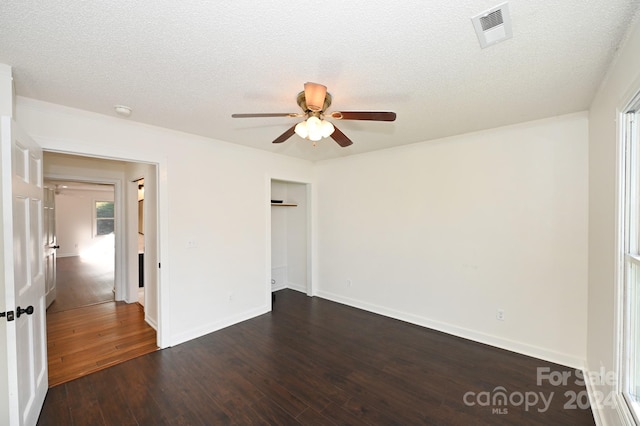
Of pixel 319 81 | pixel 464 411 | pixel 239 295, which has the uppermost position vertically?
pixel 319 81

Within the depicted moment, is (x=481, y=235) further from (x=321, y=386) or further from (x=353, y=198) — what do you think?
(x=321, y=386)

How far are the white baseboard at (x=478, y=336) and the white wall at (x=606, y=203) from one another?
0.26m

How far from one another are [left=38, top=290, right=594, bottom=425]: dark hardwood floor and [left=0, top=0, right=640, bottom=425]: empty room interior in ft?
0.07

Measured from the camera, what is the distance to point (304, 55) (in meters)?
1.59

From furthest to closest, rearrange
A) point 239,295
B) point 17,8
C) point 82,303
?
point 82,303 → point 239,295 → point 17,8

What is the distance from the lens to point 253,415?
6.54 ft

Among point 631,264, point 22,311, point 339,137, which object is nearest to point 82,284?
point 22,311

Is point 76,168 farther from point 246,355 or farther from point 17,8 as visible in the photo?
point 246,355

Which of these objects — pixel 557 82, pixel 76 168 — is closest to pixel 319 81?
pixel 557 82

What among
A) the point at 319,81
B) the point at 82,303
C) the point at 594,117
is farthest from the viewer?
the point at 82,303

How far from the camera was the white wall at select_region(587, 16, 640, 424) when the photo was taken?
1.48 m

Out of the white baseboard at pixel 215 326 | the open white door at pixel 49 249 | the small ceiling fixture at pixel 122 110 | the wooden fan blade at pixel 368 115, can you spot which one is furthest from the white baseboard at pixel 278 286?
the wooden fan blade at pixel 368 115

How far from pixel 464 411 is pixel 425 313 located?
1524mm

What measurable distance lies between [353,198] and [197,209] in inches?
91.8
